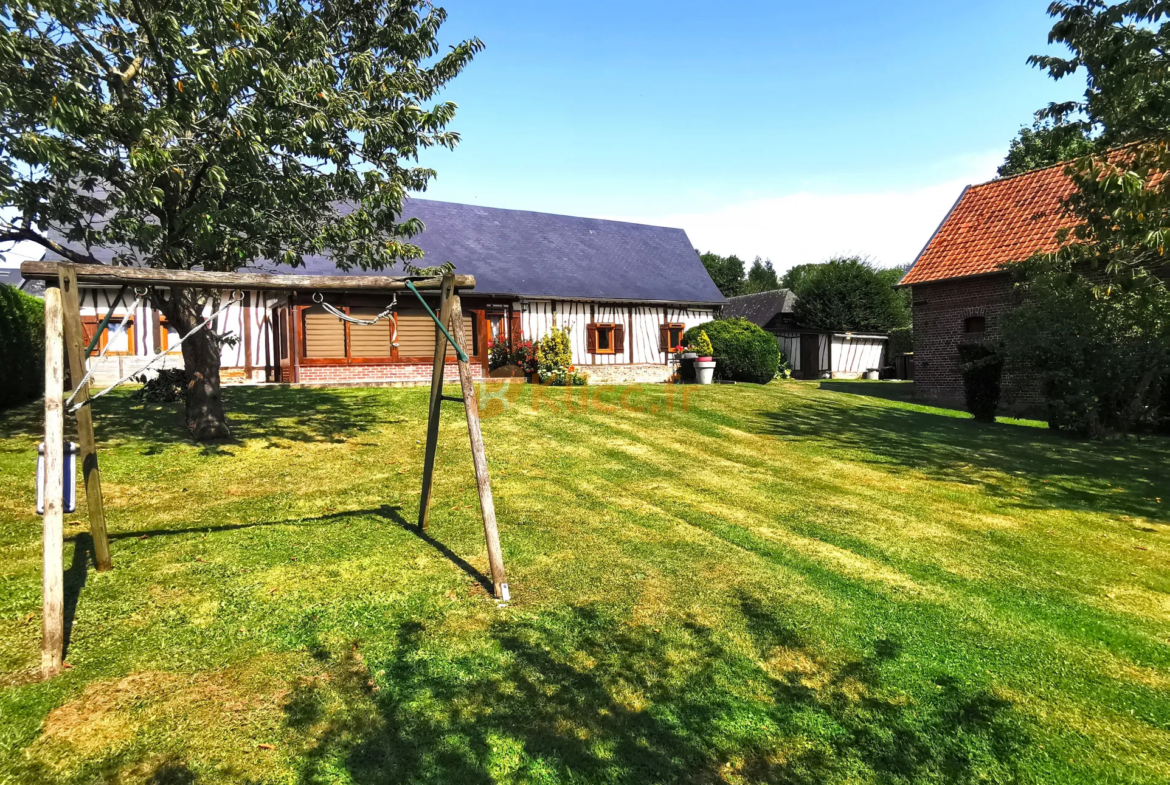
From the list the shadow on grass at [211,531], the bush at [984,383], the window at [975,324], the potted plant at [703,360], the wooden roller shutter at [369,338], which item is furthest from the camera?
the potted plant at [703,360]

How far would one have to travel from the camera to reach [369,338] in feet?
57.7

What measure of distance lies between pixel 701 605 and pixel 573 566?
3.76ft

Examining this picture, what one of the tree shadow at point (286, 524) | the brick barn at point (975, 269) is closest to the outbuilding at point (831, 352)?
the brick barn at point (975, 269)

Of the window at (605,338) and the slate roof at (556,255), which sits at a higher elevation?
the slate roof at (556,255)

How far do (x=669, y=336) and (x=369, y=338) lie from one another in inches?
393

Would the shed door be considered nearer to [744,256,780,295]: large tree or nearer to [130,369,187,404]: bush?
[130,369,187,404]: bush

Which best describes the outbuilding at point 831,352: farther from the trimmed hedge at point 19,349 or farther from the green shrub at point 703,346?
the trimmed hedge at point 19,349

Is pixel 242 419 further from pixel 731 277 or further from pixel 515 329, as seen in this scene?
pixel 731 277

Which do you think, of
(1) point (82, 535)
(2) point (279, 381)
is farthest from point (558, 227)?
(1) point (82, 535)

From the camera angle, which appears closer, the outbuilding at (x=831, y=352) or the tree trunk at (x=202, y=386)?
the tree trunk at (x=202, y=386)

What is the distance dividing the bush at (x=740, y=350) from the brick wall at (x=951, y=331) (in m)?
4.57

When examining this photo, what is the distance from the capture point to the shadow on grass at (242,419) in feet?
30.0

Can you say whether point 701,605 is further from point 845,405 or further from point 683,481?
point 845,405

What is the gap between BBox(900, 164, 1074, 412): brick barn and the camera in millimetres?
16875
